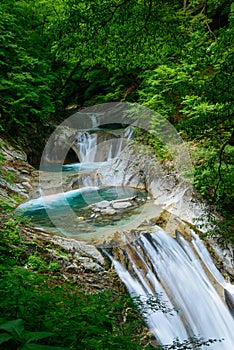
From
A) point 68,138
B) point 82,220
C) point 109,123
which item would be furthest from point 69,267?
point 109,123

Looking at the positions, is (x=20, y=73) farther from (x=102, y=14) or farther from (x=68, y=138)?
(x=102, y=14)

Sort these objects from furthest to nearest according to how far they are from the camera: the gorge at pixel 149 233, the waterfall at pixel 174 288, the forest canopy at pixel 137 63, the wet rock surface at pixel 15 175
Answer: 1. the wet rock surface at pixel 15 175
2. the gorge at pixel 149 233
3. the waterfall at pixel 174 288
4. the forest canopy at pixel 137 63

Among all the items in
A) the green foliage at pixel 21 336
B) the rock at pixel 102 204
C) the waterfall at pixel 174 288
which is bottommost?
the waterfall at pixel 174 288

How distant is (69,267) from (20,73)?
8220 mm

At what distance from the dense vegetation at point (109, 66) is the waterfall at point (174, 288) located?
1121 millimetres

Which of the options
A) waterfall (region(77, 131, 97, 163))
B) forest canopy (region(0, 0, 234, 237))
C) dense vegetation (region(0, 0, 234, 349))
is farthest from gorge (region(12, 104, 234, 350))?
waterfall (region(77, 131, 97, 163))

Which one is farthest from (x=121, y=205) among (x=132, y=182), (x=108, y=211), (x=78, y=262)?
(x=78, y=262)

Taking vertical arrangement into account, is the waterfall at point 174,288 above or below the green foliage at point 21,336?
below

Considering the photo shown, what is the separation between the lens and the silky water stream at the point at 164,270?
4.68 m

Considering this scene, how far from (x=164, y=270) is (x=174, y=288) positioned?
35 cm

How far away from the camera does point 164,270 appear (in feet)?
17.2

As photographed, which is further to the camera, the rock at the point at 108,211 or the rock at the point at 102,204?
the rock at the point at 102,204

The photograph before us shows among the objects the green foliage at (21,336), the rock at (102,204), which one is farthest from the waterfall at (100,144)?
the green foliage at (21,336)

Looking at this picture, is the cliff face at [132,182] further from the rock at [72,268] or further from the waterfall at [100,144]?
the waterfall at [100,144]
